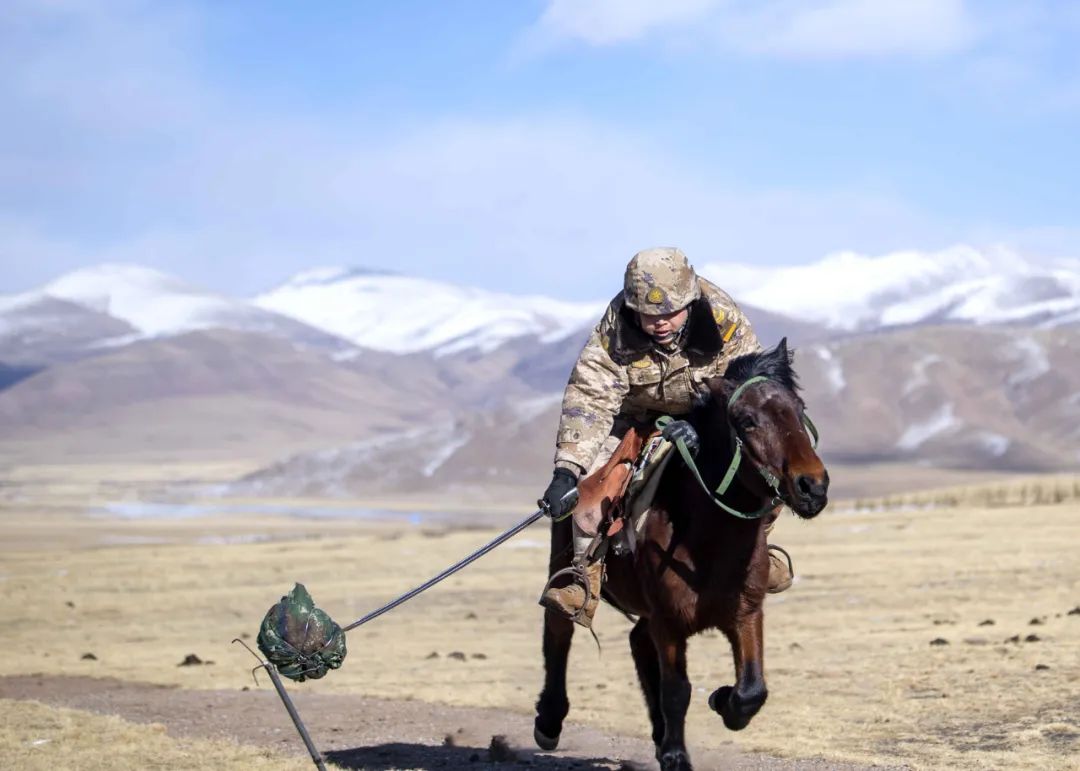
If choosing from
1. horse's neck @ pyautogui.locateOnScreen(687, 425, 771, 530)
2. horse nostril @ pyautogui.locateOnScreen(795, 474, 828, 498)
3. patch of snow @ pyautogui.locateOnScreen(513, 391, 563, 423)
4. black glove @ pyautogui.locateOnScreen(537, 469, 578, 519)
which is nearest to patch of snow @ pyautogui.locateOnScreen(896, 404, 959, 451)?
patch of snow @ pyautogui.locateOnScreen(513, 391, 563, 423)

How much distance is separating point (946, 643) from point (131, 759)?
30.8 ft

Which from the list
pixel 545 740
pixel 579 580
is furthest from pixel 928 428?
pixel 579 580

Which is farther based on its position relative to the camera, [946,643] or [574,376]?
[946,643]

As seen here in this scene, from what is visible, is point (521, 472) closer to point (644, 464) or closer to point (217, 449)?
point (217, 449)

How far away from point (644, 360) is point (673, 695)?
6.21 feet

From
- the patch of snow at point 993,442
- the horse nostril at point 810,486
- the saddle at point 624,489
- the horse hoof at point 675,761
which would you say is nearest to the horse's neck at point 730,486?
the saddle at point 624,489

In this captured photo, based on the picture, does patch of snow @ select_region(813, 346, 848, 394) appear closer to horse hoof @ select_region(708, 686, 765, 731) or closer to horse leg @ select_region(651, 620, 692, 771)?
A: horse leg @ select_region(651, 620, 692, 771)

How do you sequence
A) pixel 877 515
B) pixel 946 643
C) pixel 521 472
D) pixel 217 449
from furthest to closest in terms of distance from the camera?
1. pixel 217 449
2. pixel 521 472
3. pixel 877 515
4. pixel 946 643

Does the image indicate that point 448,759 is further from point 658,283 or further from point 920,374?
A: point 920,374

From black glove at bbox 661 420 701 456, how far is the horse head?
0.11m

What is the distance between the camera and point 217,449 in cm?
17725

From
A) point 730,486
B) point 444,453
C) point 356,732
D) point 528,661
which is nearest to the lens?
point 730,486

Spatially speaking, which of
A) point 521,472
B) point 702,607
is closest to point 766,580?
point 702,607

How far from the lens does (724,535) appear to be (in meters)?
8.38
